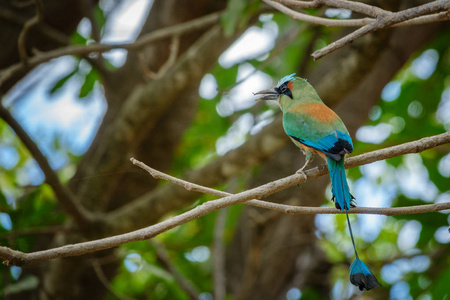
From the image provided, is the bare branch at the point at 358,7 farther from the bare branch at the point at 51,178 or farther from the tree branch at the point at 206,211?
the bare branch at the point at 51,178

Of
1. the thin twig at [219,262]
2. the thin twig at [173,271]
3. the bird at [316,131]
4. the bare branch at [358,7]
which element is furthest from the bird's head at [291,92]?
the thin twig at [173,271]

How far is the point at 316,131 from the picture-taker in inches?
107

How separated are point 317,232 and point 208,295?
1.39 metres

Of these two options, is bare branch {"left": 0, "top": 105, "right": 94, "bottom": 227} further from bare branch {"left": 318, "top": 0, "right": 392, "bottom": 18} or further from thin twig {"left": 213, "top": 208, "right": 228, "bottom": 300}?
bare branch {"left": 318, "top": 0, "right": 392, "bottom": 18}

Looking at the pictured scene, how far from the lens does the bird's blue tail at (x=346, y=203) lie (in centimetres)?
190

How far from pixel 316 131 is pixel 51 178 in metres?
1.94

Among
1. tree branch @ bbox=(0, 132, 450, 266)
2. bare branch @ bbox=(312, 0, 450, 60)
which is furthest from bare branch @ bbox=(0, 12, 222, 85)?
bare branch @ bbox=(312, 0, 450, 60)

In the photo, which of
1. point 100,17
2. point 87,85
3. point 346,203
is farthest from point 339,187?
point 100,17

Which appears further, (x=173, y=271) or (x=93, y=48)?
(x=173, y=271)

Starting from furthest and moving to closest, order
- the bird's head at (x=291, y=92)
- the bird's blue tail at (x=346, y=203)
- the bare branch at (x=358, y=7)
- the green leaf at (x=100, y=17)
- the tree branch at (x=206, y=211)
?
the green leaf at (x=100, y=17) < the bird's head at (x=291, y=92) < the bare branch at (x=358, y=7) < the bird's blue tail at (x=346, y=203) < the tree branch at (x=206, y=211)

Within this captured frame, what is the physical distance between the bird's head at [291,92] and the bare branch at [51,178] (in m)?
1.58

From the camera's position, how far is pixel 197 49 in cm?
457

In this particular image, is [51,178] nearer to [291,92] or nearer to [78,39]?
[291,92]

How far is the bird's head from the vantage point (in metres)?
3.01
